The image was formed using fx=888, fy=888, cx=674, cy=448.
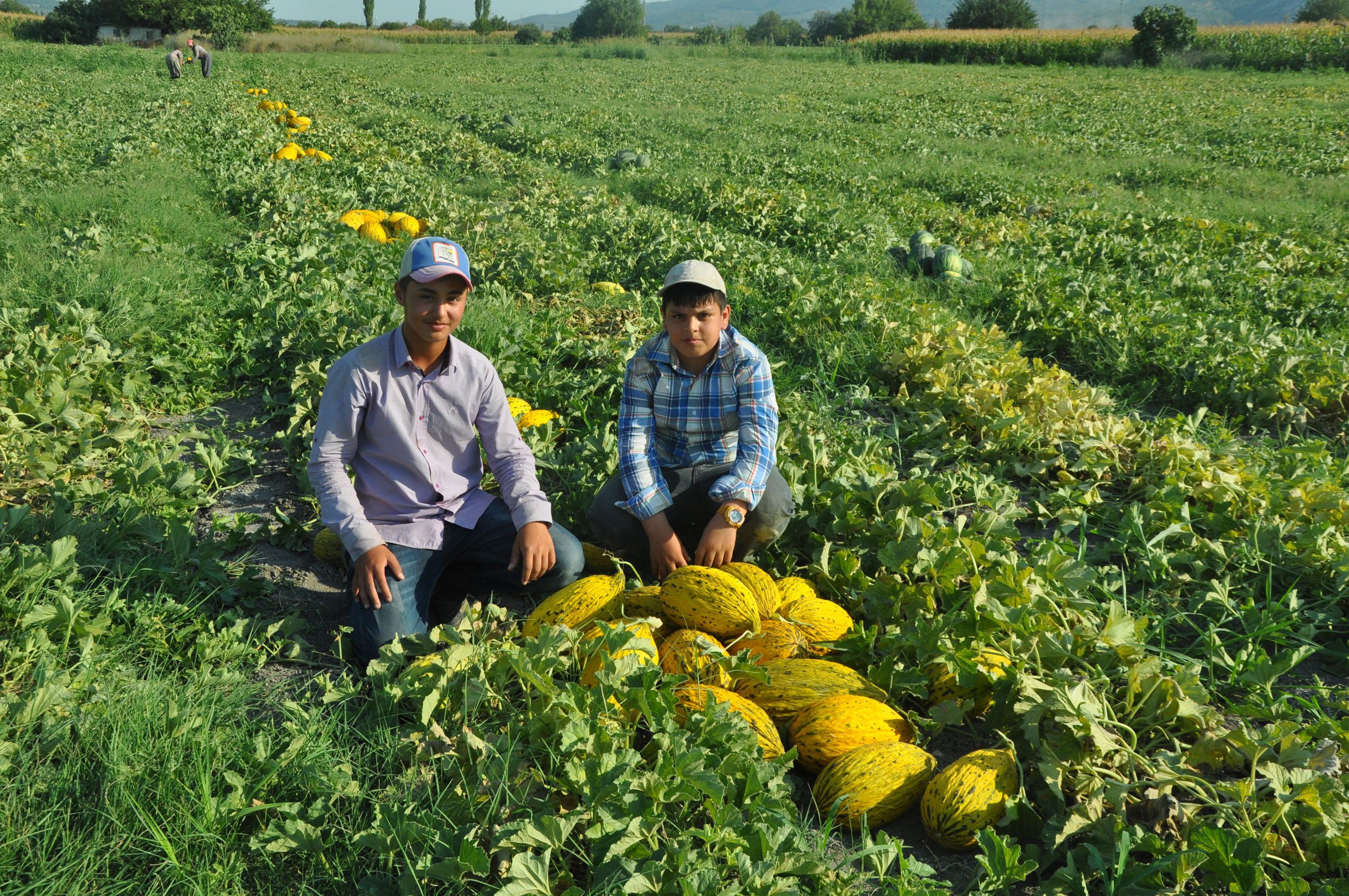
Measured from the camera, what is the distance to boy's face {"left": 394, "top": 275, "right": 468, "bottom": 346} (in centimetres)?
320

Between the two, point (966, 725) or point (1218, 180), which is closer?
point (966, 725)

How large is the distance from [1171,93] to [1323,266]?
1906 centimetres

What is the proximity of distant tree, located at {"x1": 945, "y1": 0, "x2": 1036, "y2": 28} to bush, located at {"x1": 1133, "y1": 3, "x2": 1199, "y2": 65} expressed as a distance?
3630 centimetres

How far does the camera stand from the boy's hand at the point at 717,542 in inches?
135

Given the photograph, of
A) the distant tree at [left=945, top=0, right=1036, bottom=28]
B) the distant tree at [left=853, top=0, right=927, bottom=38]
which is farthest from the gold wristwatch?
the distant tree at [left=853, top=0, right=927, bottom=38]

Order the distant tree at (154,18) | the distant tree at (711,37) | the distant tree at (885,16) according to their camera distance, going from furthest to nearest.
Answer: the distant tree at (885,16) < the distant tree at (711,37) < the distant tree at (154,18)

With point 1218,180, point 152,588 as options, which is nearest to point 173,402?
point 152,588

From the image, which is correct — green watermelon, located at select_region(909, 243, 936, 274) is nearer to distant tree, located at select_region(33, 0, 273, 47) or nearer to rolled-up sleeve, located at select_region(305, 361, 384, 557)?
rolled-up sleeve, located at select_region(305, 361, 384, 557)

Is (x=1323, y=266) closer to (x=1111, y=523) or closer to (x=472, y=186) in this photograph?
(x=1111, y=523)

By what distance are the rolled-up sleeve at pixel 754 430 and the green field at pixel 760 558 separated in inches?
13.8

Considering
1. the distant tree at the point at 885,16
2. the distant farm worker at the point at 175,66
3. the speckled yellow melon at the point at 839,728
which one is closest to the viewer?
the speckled yellow melon at the point at 839,728

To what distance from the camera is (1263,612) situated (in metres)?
3.25

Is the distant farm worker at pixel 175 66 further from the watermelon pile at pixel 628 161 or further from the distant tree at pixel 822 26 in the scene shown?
the distant tree at pixel 822 26

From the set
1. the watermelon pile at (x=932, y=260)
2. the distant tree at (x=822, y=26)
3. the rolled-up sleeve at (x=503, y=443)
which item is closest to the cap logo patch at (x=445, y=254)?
the rolled-up sleeve at (x=503, y=443)
